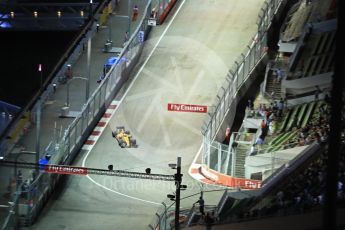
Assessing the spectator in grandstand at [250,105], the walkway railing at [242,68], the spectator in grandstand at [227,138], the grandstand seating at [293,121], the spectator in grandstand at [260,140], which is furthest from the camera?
the spectator in grandstand at [250,105]

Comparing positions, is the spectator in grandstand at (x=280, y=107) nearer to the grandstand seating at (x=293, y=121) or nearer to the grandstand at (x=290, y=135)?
the grandstand at (x=290, y=135)

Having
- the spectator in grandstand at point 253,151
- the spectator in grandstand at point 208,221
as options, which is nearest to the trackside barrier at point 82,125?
the spectator in grandstand at point 253,151

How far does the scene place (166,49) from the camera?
4538cm

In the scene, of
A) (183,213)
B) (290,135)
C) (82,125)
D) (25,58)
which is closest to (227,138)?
(290,135)

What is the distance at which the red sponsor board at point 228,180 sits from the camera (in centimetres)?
3362

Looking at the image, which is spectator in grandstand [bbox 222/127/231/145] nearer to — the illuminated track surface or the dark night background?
the illuminated track surface

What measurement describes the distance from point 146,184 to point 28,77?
1917 cm

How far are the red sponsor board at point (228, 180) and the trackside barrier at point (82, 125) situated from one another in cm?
517

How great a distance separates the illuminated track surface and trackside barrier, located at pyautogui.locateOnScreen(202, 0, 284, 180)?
0.75 m

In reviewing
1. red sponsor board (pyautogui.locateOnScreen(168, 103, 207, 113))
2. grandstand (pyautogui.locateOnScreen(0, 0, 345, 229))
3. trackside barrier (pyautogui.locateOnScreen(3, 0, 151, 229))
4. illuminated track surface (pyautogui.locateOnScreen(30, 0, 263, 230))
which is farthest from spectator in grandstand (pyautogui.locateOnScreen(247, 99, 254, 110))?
trackside barrier (pyautogui.locateOnScreen(3, 0, 151, 229))

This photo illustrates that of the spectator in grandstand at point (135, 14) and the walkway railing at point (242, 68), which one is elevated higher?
the spectator in grandstand at point (135, 14)

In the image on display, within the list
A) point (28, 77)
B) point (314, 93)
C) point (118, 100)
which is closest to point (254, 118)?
point (314, 93)

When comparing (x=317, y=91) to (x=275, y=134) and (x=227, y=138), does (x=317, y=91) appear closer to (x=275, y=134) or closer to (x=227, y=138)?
(x=275, y=134)

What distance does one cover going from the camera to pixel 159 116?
40812mm
